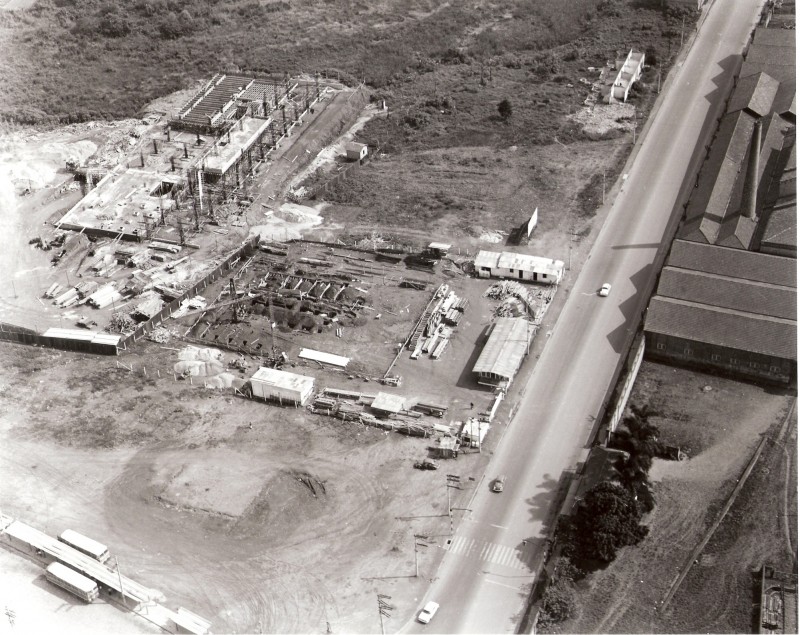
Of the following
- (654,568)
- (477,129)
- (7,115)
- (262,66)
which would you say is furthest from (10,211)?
(654,568)

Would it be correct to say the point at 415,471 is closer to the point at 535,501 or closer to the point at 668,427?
the point at 535,501

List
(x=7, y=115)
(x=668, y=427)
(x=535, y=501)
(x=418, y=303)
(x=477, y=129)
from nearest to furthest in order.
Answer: (x=535, y=501), (x=668, y=427), (x=418, y=303), (x=477, y=129), (x=7, y=115)

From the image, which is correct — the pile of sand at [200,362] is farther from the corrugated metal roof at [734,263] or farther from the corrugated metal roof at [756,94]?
the corrugated metal roof at [756,94]

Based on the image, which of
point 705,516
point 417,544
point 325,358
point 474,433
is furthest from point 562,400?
point 325,358

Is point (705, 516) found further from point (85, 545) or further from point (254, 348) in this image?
point (85, 545)

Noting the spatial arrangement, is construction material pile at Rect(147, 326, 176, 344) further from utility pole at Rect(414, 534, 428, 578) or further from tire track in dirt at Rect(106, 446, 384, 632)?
utility pole at Rect(414, 534, 428, 578)

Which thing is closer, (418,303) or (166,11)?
(418,303)
